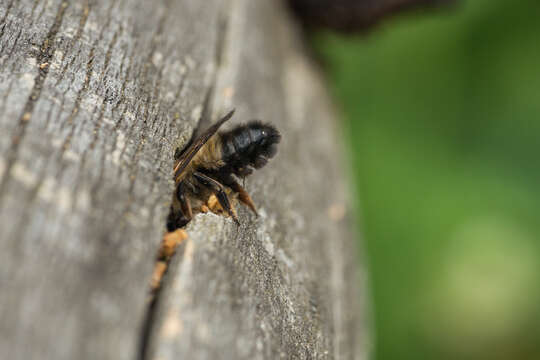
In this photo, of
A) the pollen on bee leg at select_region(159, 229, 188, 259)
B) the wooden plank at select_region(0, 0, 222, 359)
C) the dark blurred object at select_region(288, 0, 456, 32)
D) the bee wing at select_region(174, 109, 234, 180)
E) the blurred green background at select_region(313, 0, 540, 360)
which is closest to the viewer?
the wooden plank at select_region(0, 0, 222, 359)

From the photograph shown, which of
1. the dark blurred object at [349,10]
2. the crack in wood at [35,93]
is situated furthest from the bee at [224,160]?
the dark blurred object at [349,10]

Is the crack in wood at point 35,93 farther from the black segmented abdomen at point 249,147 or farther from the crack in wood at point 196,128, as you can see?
the black segmented abdomen at point 249,147

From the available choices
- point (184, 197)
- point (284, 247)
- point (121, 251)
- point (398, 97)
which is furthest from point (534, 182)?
point (121, 251)

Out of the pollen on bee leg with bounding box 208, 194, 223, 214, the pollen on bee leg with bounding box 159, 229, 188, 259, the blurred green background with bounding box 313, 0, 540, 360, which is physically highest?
the blurred green background with bounding box 313, 0, 540, 360

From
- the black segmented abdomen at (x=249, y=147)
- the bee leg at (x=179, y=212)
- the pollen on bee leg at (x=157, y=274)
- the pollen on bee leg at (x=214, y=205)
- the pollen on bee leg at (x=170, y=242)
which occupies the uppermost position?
the black segmented abdomen at (x=249, y=147)

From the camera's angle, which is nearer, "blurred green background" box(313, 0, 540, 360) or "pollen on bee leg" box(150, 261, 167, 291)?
"pollen on bee leg" box(150, 261, 167, 291)

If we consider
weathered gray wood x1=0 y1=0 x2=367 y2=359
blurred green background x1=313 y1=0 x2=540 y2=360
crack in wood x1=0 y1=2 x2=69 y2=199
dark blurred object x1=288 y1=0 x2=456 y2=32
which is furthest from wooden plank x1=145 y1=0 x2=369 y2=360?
blurred green background x1=313 y1=0 x2=540 y2=360

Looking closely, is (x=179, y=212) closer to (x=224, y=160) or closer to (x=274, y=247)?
(x=274, y=247)

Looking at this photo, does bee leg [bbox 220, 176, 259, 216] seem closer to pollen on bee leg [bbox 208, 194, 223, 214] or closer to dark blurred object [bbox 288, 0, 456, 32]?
pollen on bee leg [bbox 208, 194, 223, 214]
